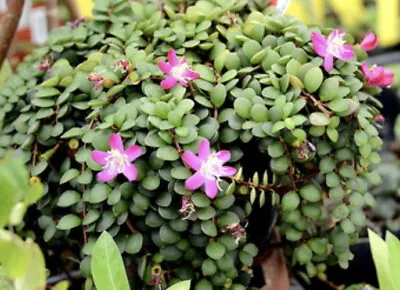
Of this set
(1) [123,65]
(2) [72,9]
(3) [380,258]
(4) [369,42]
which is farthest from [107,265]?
(2) [72,9]

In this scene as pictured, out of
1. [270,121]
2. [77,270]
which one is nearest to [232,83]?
Answer: [270,121]

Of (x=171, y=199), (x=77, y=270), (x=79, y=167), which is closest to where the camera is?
(x=171, y=199)

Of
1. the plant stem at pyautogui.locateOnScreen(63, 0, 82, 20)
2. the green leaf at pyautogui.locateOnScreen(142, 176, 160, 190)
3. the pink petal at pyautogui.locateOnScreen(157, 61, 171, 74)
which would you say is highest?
the pink petal at pyautogui.locateOnScreen(157, 61, 171, 74)

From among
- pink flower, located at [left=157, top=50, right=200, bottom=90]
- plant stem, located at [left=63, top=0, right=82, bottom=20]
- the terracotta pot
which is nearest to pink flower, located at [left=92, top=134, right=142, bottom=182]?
pink flower, located at [left=157, top=50, right=200, bottom=90]

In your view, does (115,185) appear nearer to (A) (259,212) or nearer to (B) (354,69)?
(A) (259,212)

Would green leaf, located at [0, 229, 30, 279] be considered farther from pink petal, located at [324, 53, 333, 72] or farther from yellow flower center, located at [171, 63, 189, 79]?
pink petal, located at [324, 53, 333, 72]

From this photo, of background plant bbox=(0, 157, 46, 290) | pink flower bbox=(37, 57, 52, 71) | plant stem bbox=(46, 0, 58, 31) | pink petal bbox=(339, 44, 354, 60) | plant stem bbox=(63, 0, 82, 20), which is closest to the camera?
background plant bbox=(0, 157, 46, 290)

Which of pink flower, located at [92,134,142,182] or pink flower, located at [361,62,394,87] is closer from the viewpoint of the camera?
pink flower, located at [92,134,142,182]
